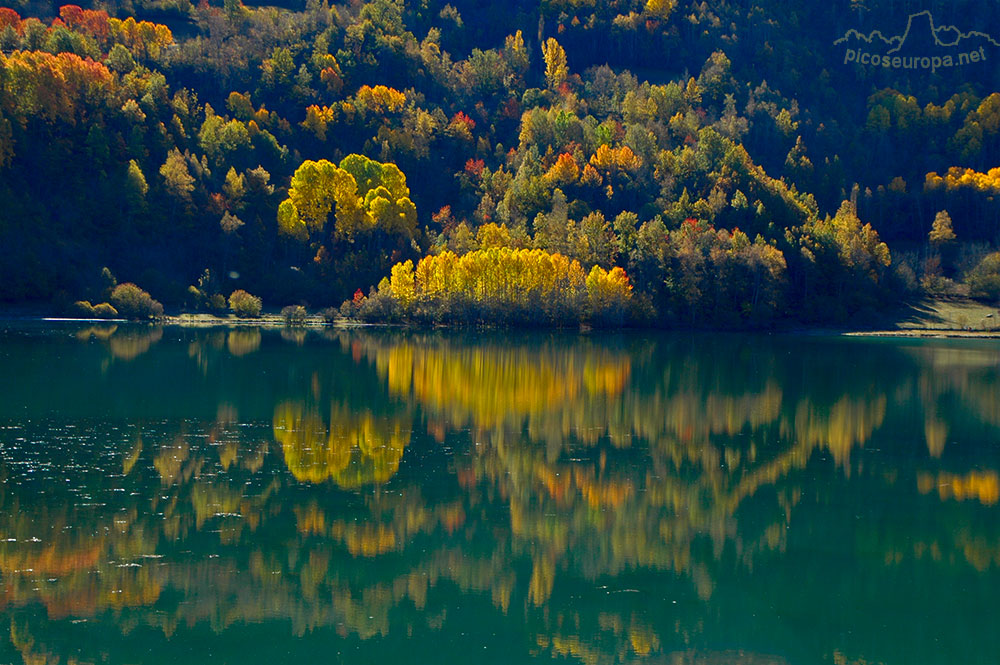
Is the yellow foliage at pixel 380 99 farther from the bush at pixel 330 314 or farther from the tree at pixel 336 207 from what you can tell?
the bush at pixel 330 314

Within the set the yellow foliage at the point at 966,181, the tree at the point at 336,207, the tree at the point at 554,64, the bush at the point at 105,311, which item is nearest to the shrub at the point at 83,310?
the bush at the point at 105,311

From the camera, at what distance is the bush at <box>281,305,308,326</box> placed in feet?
378

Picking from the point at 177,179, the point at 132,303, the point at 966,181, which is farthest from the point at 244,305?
the point at 966,181

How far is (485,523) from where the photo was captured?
2928 centimetres

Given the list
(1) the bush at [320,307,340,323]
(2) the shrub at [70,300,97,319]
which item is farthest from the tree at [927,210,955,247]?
(2) the shrub at [70,300,97,319]

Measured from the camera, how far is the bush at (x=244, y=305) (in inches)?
4594

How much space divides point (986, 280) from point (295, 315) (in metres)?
89.6

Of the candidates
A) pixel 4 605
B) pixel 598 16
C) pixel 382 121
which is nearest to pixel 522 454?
pixel 4 605

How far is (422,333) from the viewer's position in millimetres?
104125

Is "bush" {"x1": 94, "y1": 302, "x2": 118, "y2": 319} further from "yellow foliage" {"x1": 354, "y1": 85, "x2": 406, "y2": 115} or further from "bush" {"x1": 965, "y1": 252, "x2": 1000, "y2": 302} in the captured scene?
"bush" {"x1": 965, "y1": 252, "x2": 1000, "y2": 302}

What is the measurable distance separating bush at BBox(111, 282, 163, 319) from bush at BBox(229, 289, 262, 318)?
933 centimetres

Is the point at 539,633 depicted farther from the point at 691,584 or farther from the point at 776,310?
the point at 776,310

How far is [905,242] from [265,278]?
97.5 metres

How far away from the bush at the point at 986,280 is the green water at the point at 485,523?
88666 mm
